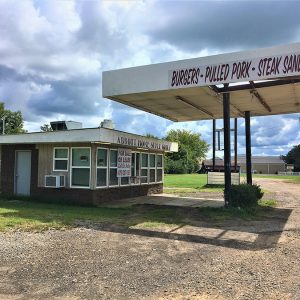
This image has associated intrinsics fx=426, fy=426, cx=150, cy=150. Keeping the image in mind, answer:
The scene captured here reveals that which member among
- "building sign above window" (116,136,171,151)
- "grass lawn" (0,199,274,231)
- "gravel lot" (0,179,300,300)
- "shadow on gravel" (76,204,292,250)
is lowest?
"gravel lot" (0,179,300,300)

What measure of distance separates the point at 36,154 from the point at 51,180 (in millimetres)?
1980

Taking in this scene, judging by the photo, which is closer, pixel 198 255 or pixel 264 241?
pixel 198 255

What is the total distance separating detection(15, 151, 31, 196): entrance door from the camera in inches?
773

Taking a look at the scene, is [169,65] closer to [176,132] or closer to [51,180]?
[51,180]

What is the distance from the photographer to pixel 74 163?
18.0 meters

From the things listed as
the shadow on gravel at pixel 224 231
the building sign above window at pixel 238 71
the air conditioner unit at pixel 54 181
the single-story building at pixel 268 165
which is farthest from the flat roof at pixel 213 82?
the single-story building at pixel 268 165

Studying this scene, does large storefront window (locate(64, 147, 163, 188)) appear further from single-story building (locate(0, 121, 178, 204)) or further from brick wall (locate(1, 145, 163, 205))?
brick wall (locate(1, 145, 163, 205))

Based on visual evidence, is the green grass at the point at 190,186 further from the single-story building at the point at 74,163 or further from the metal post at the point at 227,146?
the metal post at the point at 227,146

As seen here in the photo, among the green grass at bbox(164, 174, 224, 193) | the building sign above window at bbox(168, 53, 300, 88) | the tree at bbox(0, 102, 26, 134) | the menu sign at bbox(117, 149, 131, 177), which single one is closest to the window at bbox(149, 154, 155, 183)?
the green grass at bbox(164, 174, 224, 193)

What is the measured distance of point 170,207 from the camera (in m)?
16.5

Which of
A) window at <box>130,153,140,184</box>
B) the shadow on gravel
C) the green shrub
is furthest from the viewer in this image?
window at <box>130,153,140,184</box>

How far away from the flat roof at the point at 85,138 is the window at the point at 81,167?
0.80 metres

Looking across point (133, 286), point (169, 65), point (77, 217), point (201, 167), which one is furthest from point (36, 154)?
point (201, 167)

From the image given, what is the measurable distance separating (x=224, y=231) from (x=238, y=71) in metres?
5.30
